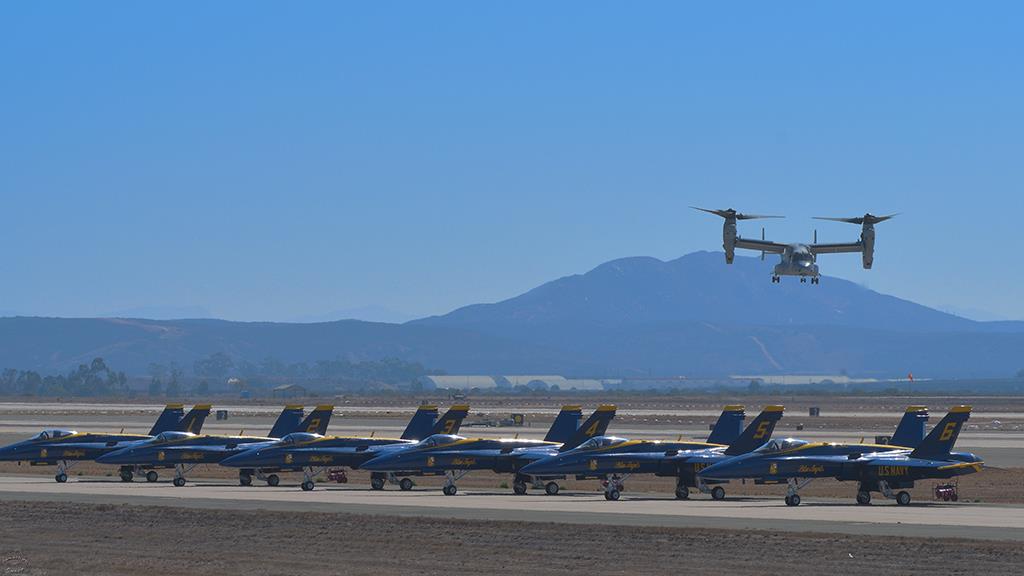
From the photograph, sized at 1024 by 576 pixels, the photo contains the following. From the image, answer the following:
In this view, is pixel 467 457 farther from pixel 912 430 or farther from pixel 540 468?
pixel 912 430

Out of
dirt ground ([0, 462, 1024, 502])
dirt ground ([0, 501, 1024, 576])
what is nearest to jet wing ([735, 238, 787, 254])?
dirt ground ([0, 462, 1024, 502])

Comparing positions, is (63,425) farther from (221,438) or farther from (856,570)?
(856,570)

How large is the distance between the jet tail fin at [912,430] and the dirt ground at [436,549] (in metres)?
15.1

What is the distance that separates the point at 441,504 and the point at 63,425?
70652 mm

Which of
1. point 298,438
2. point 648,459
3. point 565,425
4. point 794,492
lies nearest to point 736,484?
point 565,425

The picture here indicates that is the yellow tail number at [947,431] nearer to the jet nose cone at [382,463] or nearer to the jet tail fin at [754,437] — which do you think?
the jet tail fin at [754,437]

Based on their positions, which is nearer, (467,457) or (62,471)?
(467,457)

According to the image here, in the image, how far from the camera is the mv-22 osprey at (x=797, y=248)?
92688mm

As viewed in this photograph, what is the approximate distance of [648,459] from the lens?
174 ft

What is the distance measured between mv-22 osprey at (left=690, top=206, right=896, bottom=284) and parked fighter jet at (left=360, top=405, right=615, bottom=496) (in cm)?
3661

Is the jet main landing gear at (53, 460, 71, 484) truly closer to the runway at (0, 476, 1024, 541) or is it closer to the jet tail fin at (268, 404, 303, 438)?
the runway at (0, 476, 1024, 541)

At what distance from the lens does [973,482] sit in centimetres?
5941

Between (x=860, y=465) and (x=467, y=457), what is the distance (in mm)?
13298

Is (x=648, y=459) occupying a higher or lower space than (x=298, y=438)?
lower
